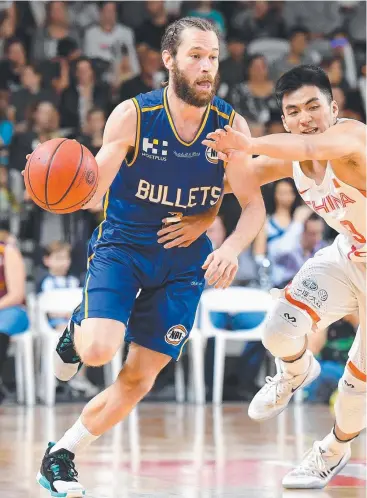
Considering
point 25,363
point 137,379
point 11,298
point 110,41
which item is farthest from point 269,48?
point 137,379

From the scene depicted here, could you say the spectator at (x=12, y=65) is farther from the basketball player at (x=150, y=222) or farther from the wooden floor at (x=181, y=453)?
the basketball player at (x=150, y=222)

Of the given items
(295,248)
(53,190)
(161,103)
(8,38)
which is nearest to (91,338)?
(53,190)

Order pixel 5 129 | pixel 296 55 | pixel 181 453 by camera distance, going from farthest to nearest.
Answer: pixel 296 55
pixel 5 129
pixel 181 453

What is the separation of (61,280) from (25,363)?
83cm

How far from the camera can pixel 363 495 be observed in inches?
201

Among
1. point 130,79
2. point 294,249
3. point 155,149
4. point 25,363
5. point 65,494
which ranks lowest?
point 25,363

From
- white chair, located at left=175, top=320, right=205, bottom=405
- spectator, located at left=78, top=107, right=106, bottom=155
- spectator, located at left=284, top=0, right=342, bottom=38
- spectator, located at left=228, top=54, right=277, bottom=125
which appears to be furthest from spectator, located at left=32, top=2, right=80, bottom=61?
white chair, located at left=175, top=320, right=205, bottom=405

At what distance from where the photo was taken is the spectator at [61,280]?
9797 millimetres

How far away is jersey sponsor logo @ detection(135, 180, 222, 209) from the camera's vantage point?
519cm

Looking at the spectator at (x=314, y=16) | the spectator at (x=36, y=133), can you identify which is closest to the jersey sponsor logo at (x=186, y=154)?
the spectator at (x=36, y=133)

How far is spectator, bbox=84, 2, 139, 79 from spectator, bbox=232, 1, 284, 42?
155 centimetres

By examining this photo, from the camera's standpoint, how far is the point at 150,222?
5.25 m

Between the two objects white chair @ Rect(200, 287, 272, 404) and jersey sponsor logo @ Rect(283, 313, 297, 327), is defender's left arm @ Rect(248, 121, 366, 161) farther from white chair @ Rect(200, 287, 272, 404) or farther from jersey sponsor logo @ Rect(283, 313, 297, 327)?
white chair @ Rect(200, 287, 272, 404)

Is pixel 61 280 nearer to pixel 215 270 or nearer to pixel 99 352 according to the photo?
pixel 99 352
